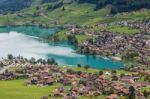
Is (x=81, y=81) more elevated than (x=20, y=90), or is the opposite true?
(x=81, y=81)

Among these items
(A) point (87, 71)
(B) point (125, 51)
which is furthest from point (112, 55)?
(A) point (87, 71)

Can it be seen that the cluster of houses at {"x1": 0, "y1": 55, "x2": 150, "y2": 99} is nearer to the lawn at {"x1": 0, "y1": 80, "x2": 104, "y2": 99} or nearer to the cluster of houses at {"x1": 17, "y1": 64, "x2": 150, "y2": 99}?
the cluster of houses at {"x1": 17, "y1": 64, "x2": 150, "y2": 99}

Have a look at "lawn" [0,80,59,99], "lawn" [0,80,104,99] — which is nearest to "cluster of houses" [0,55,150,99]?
"lawn" [0,80,104,99]

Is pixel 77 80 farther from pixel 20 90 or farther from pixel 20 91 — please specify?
pixel 20 91

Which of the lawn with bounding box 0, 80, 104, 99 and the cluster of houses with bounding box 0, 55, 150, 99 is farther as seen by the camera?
the cluster of houses with bounding box 0, 55, 150, 99

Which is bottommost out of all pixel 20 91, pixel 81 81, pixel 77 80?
pixel 77 80

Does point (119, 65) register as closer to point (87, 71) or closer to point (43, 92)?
point (87, 71)

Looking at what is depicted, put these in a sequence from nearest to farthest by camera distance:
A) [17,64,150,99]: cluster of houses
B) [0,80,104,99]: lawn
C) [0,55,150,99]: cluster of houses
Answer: [0,80,104,99]: lawn, [17,64,150,99]: cluster of houses, [0,55,150,99]: cluster of houses

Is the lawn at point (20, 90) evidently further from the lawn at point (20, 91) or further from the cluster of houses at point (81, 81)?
the cluster of houses at point (81, 81)

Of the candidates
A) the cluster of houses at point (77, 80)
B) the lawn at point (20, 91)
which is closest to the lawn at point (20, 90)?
the lawn at point (20, 91)

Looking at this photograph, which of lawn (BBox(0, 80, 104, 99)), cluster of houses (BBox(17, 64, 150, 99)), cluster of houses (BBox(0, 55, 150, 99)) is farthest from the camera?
cluster of houses (BBox(0, 55, 150, 99))

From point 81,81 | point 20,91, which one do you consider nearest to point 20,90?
point 20,91
